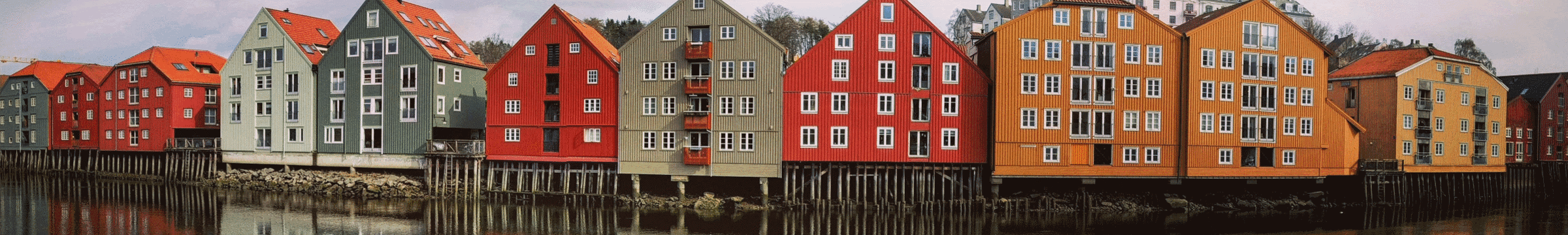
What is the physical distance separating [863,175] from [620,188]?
12.2 m

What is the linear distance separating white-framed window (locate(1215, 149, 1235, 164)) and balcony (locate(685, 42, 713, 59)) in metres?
23.4

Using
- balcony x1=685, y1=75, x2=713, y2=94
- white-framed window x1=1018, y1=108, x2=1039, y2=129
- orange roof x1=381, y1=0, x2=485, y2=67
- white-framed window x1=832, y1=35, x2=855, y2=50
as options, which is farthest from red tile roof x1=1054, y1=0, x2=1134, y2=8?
orange roof x1=381, y1=0, x2=485, y2=67

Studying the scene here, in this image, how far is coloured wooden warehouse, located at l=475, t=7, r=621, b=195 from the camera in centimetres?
4666

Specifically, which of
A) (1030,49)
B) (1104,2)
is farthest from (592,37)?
(1104,2)

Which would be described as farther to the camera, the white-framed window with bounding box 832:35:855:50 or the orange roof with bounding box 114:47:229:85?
the orange roof with bounding box 114:47:229:85

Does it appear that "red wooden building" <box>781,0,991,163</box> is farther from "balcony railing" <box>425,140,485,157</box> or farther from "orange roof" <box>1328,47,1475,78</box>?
"orange roof" <box>1328,47,1475,78</box>

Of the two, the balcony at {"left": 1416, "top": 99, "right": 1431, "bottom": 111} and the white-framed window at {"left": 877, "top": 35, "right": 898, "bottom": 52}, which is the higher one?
the white-framed window at {"left": 877, "top": 35, "right": 898, "bottom": 52}

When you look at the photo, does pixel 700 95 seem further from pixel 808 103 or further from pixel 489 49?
pixel 489 49

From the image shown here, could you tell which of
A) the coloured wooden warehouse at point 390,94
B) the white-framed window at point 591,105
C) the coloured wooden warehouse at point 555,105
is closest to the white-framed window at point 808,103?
the coloured wooden warehouse at point 555,105

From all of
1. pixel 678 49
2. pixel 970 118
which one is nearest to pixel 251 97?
pixel 678 49

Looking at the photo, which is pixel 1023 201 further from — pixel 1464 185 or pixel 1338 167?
pixel 1464 185

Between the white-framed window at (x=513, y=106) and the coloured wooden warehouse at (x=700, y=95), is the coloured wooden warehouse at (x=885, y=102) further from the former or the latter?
the white-framed window at (x=513, y=106)

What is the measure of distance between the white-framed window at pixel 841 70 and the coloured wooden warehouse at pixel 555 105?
10121 mm

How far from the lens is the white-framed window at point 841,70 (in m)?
44.0
